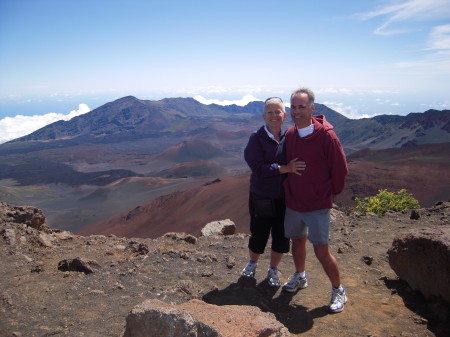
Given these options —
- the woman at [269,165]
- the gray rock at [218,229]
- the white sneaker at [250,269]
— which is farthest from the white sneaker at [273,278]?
the gray rock at [218,229]

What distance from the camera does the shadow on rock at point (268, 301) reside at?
3.57 meters

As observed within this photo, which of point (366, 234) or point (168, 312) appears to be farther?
point (366, 234)

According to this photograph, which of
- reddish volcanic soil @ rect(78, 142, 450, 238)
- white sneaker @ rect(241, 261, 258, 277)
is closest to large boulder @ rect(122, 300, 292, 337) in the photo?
white sneaker @ rect(241, 261, 258, 277)

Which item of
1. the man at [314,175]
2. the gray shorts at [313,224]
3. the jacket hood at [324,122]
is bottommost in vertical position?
the gray shorts at [313,224]

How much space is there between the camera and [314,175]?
356 cm

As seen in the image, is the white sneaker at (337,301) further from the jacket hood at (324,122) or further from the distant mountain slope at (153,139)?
the distant mountain slope at (153,139)

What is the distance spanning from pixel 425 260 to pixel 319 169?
5.04ft

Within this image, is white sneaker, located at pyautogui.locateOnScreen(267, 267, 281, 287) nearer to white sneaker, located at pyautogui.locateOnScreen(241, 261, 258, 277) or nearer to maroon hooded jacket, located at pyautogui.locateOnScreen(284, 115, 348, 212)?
white sneaker, located at pyautogui.locateOnScreen(241, 261, 258, 277)

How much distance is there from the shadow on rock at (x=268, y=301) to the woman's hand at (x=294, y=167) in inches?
54.7

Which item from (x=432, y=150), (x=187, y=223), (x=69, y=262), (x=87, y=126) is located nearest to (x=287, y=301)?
(x=69, y=262)

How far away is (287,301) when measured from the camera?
3.99 m

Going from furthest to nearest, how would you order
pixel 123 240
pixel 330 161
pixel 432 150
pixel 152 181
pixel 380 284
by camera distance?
pixel 152 181 < pixel 432 150 < pixel 123 240 < pixel 380 284 < pixel 330 161

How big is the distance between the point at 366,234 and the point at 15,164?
9571 cm

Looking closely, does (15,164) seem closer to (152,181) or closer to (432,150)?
(152,181)
